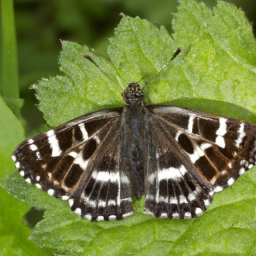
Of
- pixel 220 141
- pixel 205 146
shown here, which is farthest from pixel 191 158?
pixel 220 141

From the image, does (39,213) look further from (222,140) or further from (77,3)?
(77,3)

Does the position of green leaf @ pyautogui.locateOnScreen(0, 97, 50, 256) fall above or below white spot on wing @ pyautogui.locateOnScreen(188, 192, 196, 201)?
above

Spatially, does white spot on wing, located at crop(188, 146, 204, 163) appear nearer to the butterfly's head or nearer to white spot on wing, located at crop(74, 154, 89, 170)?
the butterfly's head

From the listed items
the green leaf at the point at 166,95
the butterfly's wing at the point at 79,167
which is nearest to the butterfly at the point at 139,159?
the butterfly's wing at the point at 79,167

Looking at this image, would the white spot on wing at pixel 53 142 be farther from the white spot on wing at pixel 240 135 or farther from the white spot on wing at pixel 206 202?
the white spot on wing at pixel 240 135

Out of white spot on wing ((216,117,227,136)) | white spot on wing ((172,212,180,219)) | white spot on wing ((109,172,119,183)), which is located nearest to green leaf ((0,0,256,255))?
white spot on wing ((172,212,180,219))

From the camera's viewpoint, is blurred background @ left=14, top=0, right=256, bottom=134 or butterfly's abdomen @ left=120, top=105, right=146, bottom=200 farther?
blurred background @ left=14, top=0, right=256, bottom=134

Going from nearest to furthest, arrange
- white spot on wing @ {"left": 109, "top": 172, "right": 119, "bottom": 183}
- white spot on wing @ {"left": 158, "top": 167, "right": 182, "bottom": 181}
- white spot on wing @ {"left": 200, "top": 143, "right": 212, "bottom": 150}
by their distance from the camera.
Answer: white spot on wing @ {"left": 200, "top": 143, "right": 212, "bottom": 150}, white spot on wing @ {"left": 158, "top": 167, "right": 182, "bottom": 181}, white spot on wing @ {"left": 109, "top": 172, "right": 119, "bottom": 183}
